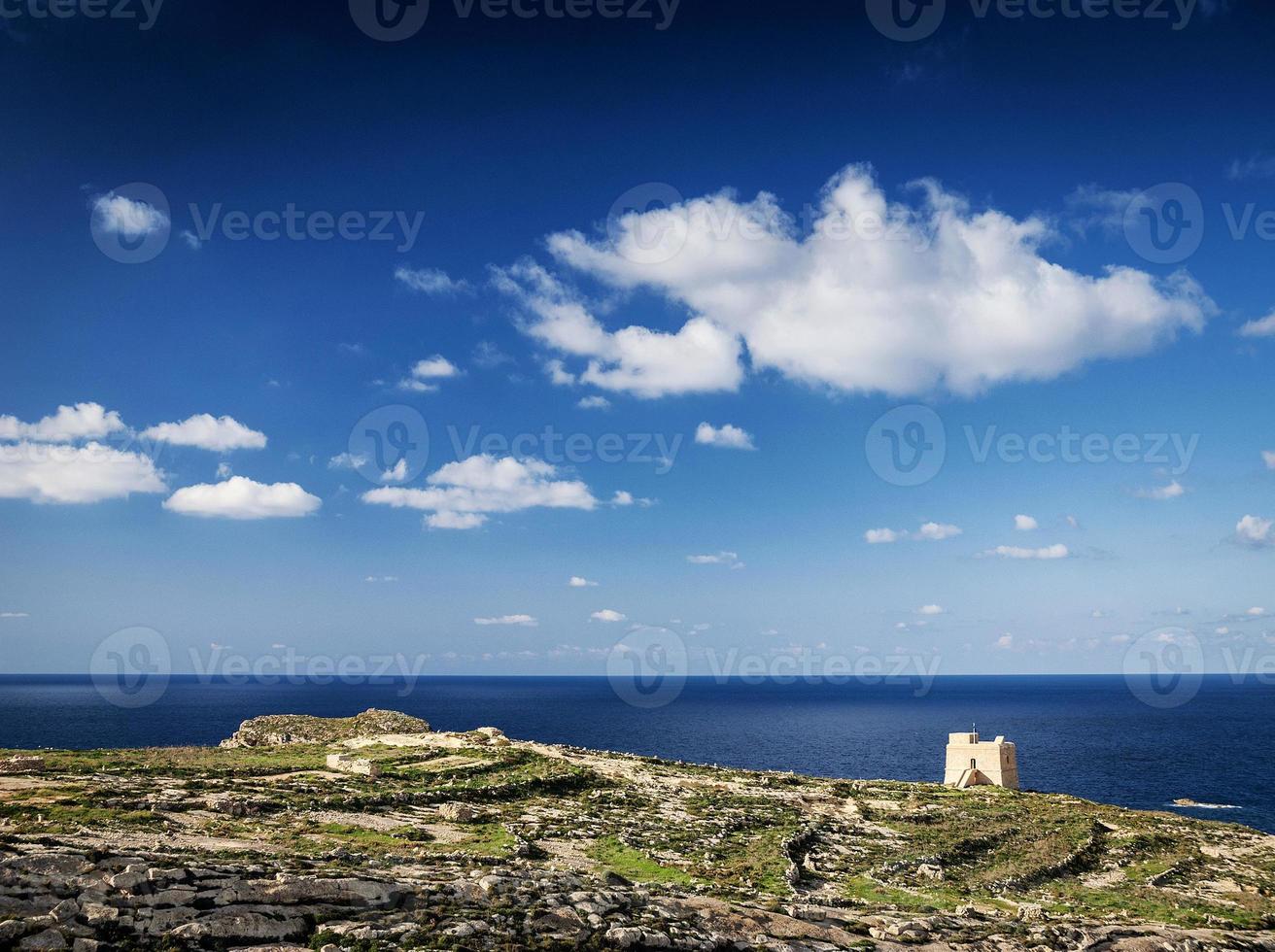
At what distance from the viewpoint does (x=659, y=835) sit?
3859 cm

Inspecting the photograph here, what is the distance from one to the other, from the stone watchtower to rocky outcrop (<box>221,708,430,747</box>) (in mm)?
42099

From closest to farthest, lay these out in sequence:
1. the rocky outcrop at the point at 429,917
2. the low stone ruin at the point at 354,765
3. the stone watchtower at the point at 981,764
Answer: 1. the rocky outcrop at the point at 429,917
2. the low stone ruin at the point at 354,765
3. the stone watchtower at the point at 981,764

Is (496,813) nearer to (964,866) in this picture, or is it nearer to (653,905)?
(653,905)

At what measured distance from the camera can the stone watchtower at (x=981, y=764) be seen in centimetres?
6306

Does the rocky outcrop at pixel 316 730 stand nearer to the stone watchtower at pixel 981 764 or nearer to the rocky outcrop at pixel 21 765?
the rocky outcrop at pixel 21 765

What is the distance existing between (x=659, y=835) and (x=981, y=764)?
1423 inches

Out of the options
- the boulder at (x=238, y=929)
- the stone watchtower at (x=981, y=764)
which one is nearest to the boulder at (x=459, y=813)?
the boulder at (x=238, y=929)

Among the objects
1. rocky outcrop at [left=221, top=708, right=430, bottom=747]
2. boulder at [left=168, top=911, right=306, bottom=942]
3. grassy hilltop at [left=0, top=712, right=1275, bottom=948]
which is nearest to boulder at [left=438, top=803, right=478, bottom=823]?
grassy hilltop at [left=0, top=712, right=1275, bottom=948]

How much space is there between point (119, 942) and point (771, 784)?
144 ft

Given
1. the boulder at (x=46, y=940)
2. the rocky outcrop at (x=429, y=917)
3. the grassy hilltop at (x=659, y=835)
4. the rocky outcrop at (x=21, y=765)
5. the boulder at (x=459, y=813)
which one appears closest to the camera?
the boulder at (x=46, y=940)

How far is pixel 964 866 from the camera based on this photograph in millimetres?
39625

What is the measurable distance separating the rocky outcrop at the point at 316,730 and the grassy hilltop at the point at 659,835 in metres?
4.33

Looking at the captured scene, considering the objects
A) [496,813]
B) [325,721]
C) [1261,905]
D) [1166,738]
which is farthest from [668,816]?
[1166,738]

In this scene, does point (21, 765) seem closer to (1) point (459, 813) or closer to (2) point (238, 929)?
(1) point (459, 813)
